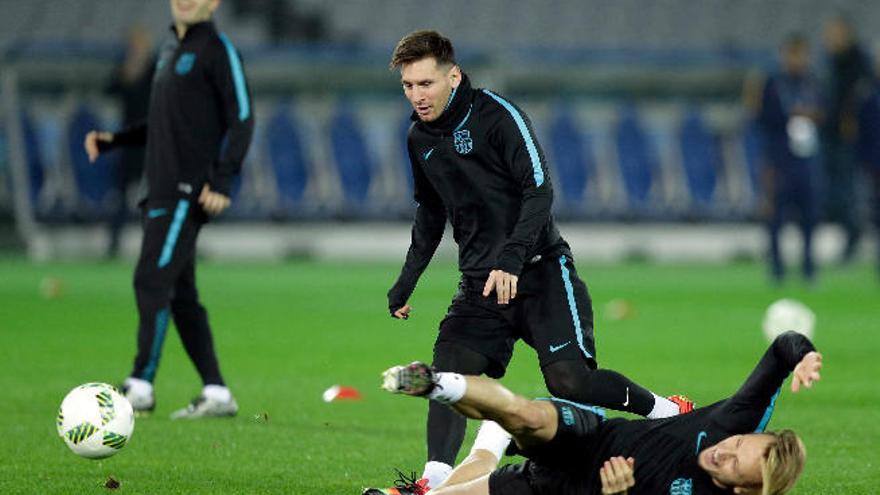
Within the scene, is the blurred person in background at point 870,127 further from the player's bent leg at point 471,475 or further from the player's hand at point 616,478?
the player's hand at point 616,478

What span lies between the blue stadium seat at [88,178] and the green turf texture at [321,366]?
3.57 m

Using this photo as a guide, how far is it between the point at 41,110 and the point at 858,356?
56.4ft

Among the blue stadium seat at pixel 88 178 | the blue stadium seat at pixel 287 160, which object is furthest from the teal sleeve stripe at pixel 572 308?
the blue stadium seat at pixel 287 160

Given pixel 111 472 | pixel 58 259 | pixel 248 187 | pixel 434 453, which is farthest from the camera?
pixel 248 187

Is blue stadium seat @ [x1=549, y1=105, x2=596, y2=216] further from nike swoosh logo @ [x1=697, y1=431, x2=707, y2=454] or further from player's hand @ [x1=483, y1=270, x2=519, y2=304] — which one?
nike swoosh logo @ [x1=697, y1=431, x2=707, y2=454]

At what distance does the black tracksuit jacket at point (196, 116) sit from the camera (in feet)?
30.0

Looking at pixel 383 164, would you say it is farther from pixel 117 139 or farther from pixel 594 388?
pixel 594 388

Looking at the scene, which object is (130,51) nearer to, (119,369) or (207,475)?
→ (119,369)

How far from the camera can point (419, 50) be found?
6891mm

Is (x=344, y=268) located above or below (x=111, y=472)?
below

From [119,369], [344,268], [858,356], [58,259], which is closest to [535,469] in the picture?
[119,369]

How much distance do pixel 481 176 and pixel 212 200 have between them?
222 cm

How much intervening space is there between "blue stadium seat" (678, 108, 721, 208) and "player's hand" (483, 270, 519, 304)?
811 inches

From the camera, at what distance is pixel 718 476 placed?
19.4ft
